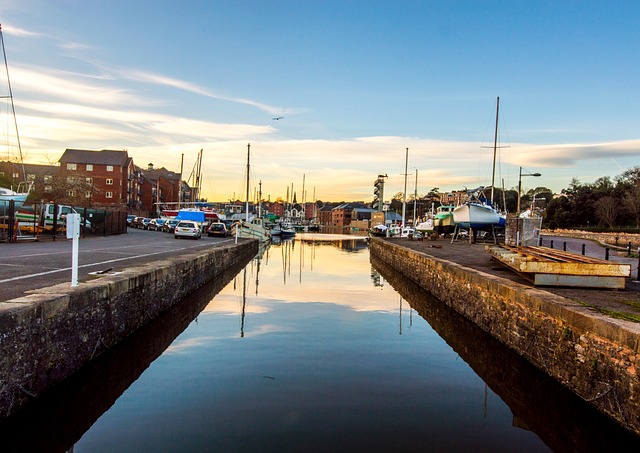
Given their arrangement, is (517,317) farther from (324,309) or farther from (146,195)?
(146,195)

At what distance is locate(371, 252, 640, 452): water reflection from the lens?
6875mm

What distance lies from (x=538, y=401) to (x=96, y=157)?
9716cm

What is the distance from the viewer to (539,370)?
959 centimetres

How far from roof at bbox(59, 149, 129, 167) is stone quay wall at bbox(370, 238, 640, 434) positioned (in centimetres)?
8954

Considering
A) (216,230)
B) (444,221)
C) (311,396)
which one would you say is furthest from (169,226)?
(311,396)

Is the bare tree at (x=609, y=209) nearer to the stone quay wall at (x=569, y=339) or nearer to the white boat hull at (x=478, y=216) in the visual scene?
the white boat hull at (x=478, y=216)

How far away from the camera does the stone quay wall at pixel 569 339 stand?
22.5 feet

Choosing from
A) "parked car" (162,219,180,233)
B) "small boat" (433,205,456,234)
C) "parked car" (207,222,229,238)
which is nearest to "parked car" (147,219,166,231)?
"parked car" (162,219,180,233)

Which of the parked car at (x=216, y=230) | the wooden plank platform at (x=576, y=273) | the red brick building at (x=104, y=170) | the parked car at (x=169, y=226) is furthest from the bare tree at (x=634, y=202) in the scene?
the red brick building at (x=104, y=170)

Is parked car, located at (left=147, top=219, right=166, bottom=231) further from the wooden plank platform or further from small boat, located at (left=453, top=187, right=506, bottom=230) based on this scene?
the wooden plank platform

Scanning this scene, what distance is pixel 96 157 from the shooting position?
93.6 metres

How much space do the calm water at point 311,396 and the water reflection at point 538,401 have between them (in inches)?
0.9

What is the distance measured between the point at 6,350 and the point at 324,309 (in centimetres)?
1157

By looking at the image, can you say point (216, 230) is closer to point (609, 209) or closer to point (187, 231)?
point (187, 231)
